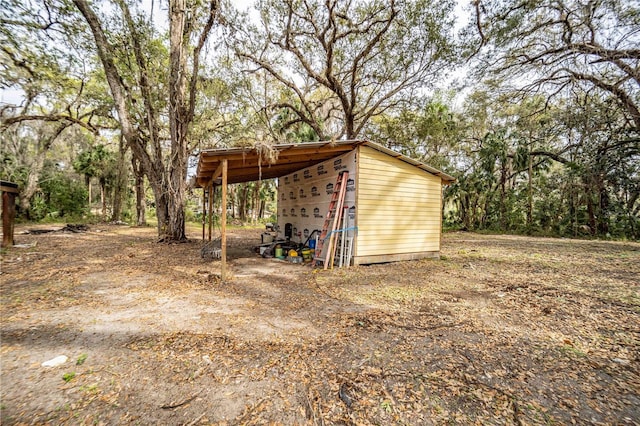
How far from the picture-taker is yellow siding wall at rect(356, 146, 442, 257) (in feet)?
21.7

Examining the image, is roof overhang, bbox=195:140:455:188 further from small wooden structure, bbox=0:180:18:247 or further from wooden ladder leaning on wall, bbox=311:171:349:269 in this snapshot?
small wooden structure, bbox=0:180:18:247

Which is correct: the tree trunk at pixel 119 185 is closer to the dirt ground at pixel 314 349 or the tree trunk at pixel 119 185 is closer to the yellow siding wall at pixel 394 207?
the dirt ground at pixel 314 349

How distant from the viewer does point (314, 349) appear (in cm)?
262

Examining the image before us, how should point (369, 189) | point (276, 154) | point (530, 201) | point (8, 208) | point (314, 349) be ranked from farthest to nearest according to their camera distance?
1. point (530, 201)
2. point (8, 208)
3. point (369, 189)
4. point (276, 154)
5. point (314, 349)

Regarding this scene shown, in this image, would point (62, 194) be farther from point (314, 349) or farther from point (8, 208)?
point (314, 349)

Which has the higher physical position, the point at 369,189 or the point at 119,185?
the point at 119,185

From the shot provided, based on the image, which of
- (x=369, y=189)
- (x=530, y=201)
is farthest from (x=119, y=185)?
(x=530, y=201)

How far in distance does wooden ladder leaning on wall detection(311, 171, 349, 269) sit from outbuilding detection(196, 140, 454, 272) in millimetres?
150

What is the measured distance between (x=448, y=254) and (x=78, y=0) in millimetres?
13446

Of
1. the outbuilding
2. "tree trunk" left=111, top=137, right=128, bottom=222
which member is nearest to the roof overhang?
the outbuilding

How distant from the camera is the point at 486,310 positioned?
3.76m

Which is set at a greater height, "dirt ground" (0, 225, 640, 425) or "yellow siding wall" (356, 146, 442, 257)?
"yellow siding wall" (356, 146, 442, 257)

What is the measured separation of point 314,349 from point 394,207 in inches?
204

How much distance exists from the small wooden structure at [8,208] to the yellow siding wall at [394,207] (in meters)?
9.13
